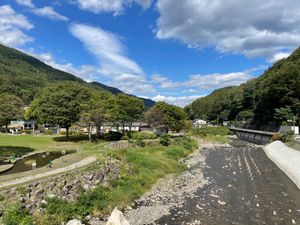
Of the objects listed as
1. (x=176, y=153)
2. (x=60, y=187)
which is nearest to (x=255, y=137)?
(x=176, y=153)

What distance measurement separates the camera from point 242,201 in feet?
78.4

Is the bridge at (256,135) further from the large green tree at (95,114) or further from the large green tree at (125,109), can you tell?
the large green tree at (95,114)

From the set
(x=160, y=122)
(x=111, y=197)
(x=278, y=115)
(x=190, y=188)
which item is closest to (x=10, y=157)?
(x=111, y=197)

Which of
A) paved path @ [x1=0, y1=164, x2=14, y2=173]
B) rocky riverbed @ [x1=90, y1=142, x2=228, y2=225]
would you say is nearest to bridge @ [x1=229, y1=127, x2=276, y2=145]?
rocky riverbed @ [x1=90, y1=142, x2=228, y2=225]

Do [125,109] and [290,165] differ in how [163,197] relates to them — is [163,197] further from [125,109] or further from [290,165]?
[125,109]

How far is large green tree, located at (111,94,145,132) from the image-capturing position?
6754 centimetres

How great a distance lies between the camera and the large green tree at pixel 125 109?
67537mm

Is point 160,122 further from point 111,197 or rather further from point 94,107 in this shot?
point 111,197

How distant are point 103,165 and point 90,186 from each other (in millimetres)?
5352

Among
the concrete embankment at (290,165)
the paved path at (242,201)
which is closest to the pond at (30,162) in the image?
the paved path at (242,201)

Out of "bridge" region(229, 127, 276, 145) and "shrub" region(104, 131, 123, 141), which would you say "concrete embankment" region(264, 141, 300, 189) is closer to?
"shrub" region(104, 131, 123, 141)

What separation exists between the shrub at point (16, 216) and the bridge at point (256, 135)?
69.3 metres

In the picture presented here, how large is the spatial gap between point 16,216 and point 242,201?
16.3 m

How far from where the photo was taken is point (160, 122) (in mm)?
82375
